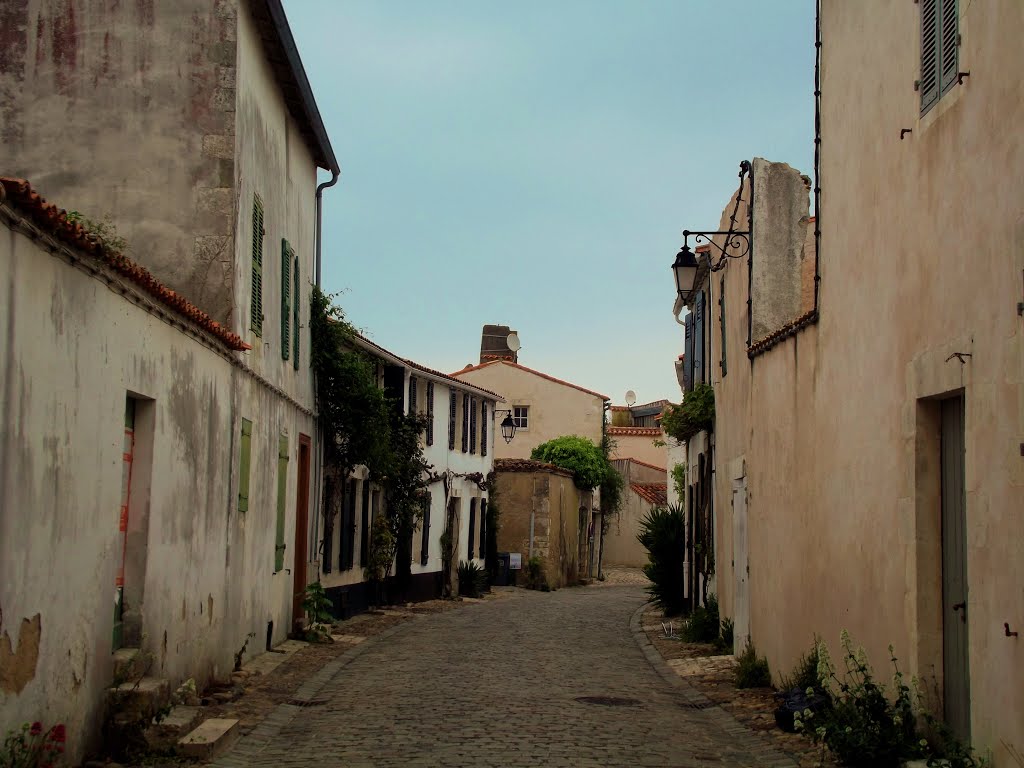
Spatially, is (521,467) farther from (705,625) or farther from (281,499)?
(281,499)

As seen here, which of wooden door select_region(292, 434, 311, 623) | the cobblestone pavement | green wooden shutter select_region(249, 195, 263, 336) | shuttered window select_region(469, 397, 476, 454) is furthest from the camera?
shuttered window select_region(469, 397, 476, 454)

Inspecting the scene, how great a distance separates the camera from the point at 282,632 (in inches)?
620

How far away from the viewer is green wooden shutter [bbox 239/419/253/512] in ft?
41.1

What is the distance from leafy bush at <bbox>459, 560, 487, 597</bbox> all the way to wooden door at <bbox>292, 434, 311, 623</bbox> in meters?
12.6

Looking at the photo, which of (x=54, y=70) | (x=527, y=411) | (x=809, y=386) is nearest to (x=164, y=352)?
(x=54, y=70)

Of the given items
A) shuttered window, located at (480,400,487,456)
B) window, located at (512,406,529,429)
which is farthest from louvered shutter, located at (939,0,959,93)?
Answer: window, located at (512,406,529,429)

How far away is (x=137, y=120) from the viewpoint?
40.1 feet

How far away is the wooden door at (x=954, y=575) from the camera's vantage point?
7105 millimetres

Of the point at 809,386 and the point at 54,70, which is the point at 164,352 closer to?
the point at 54,70

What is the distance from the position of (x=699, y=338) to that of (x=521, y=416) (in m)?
26.6

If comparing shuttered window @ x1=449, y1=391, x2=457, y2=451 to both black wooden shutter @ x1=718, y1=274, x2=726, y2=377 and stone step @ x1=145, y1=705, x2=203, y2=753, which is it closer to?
black wooden shutter @ x1=718, y1=274, x2=726, y2=377

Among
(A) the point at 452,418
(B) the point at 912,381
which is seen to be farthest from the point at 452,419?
(B) the point at 912,381

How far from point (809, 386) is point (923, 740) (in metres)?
3.96

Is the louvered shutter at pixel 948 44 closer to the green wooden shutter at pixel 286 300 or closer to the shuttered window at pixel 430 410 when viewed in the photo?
the green wooden shutter at pixel 286 300
